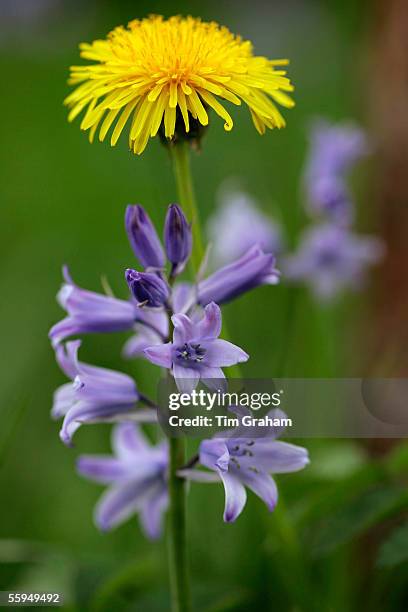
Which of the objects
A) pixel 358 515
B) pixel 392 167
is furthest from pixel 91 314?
pixel 392 167

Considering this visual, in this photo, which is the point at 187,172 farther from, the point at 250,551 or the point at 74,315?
Answer: the point at 250,551

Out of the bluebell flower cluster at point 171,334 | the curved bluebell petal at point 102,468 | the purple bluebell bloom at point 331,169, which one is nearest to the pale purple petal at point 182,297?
the bluebell flower cluster at point 171,334

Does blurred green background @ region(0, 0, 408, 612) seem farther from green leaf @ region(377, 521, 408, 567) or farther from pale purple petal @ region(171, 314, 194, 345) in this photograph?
pale purple petal @ region(171, 314, 194, 345)

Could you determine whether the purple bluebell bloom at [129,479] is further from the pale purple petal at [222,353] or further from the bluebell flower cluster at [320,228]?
the bluebell flower cluster at [320,228]

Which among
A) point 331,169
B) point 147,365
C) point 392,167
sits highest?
point 392,167

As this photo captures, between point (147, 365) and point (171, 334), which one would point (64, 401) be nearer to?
point (171, 334)

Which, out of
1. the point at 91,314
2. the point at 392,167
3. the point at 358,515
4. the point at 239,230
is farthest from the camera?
the point at 392,167

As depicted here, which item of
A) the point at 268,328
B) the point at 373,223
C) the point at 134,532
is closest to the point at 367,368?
the point at 268,328
